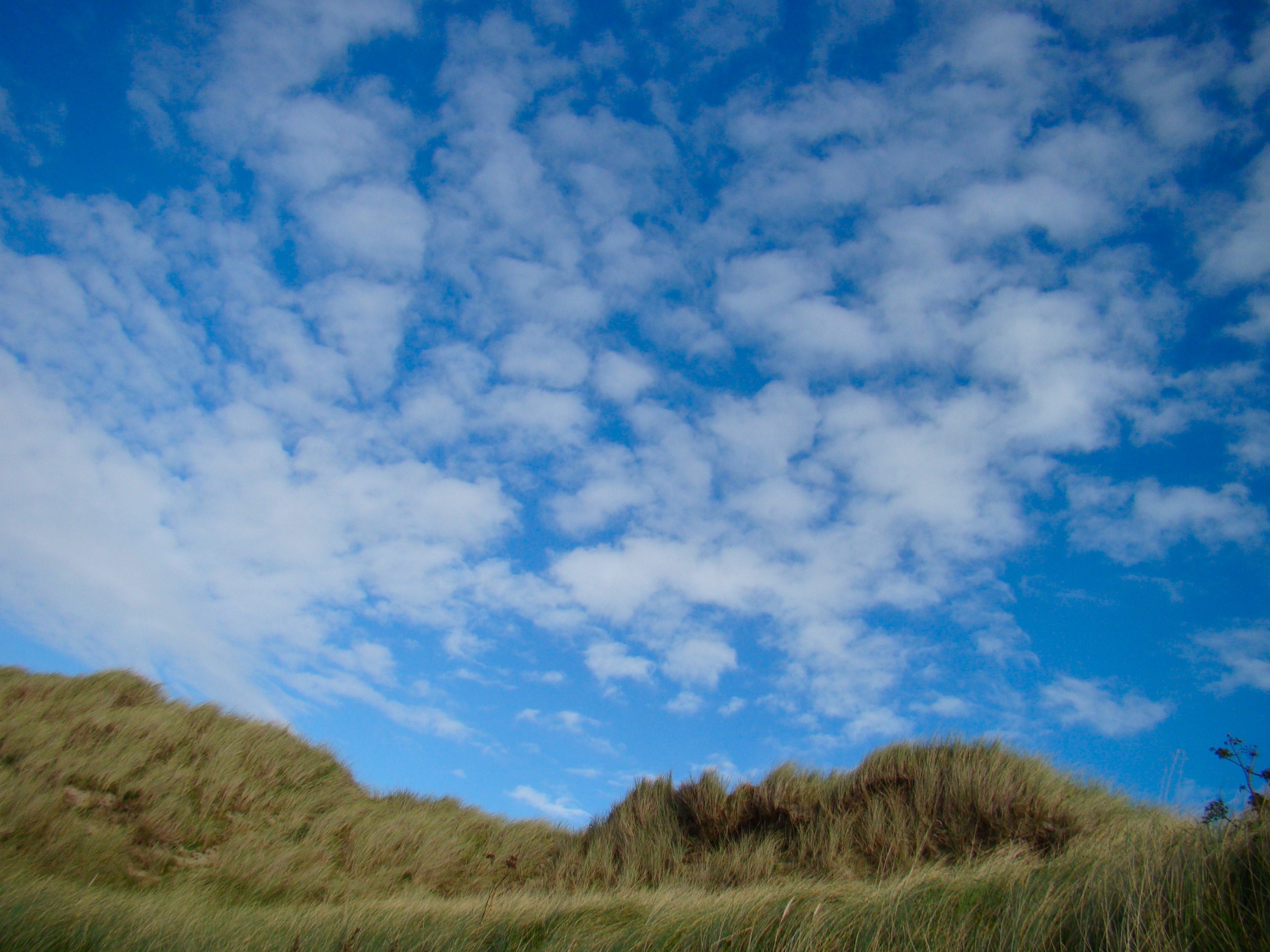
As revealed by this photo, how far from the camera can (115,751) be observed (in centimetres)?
1002

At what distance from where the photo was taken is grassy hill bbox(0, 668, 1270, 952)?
3734mm

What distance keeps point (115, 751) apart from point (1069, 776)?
13833 millimetres

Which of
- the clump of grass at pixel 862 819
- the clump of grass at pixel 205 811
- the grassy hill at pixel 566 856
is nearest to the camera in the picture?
the grassy hill at pixel 566 856

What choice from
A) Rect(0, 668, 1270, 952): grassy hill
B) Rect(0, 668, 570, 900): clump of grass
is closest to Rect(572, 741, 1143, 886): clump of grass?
Rect(0, 668, 1270, 952): grassy hill

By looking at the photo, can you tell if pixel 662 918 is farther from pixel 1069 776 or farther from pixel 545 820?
pixel 545 820

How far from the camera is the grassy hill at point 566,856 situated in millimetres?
3734

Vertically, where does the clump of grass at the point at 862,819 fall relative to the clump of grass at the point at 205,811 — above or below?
above

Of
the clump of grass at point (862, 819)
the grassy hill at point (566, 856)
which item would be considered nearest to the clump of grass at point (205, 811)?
the grassy hill at point (566, 856)

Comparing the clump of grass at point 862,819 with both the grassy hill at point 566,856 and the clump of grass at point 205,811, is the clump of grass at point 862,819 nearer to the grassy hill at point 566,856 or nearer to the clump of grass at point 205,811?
the grassy hill at point 566,856

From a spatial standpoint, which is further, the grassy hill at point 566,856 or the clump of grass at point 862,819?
the clump of grass at point 862,819

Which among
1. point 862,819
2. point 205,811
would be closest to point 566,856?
point 862,819

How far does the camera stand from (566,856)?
10359 mm

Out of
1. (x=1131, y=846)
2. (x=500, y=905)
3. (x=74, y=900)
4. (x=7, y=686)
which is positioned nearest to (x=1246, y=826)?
(x=1131, y=846)

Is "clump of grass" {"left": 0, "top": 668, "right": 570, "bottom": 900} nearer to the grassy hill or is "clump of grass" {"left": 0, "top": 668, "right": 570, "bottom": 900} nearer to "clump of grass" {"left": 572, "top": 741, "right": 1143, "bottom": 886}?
the grassy hill
